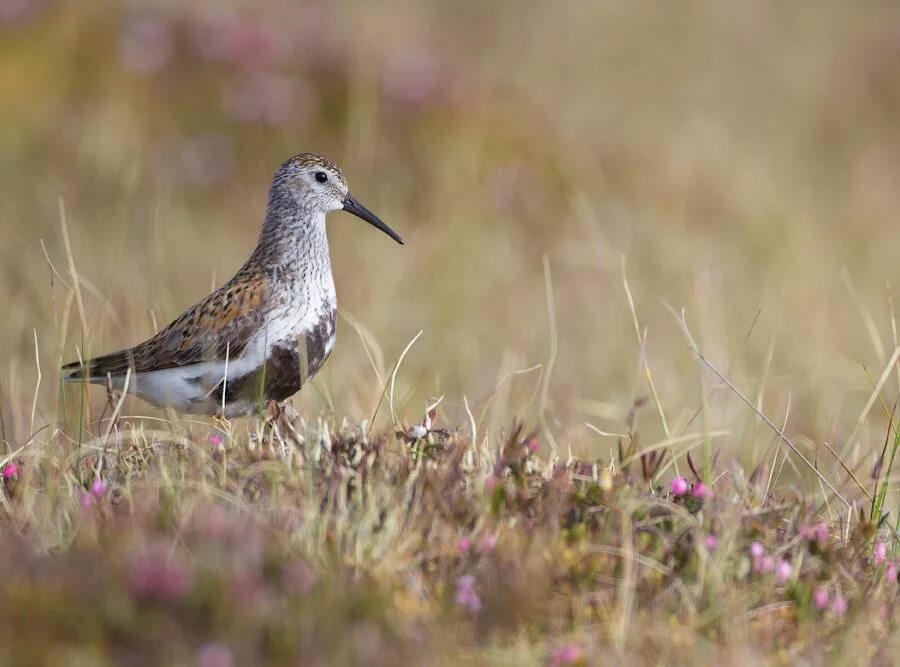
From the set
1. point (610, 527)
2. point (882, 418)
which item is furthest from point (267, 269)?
point (882, 418)

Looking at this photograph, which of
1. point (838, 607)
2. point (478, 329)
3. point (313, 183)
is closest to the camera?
point (838, 607)

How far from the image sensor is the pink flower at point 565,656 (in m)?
3.67

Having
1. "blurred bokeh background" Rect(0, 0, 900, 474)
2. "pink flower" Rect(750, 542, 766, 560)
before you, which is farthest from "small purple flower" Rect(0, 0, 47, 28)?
"pink flower" Rect(750, 542, 766, 560)

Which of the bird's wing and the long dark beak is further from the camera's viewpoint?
the long dark beak

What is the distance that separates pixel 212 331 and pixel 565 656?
264 cm

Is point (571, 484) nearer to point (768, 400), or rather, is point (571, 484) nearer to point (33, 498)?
Answer: point (33, 498)

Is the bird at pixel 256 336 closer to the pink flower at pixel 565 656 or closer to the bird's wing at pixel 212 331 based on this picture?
the bird's wing at pixel 212 331

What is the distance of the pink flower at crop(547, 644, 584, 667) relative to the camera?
3.67 metres

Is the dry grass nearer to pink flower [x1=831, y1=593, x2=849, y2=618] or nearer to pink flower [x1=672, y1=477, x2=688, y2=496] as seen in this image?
pink flower [x1=831, y1=593, x2=849, y2=618]

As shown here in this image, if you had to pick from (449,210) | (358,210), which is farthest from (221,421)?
(449,210)

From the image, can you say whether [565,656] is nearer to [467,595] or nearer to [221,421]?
[467,595]

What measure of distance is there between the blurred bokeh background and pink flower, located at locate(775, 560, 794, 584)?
3.11m

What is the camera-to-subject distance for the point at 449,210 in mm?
11562

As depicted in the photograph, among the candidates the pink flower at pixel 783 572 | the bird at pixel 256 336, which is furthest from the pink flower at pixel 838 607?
Answer: the bird at pixel 256 336
